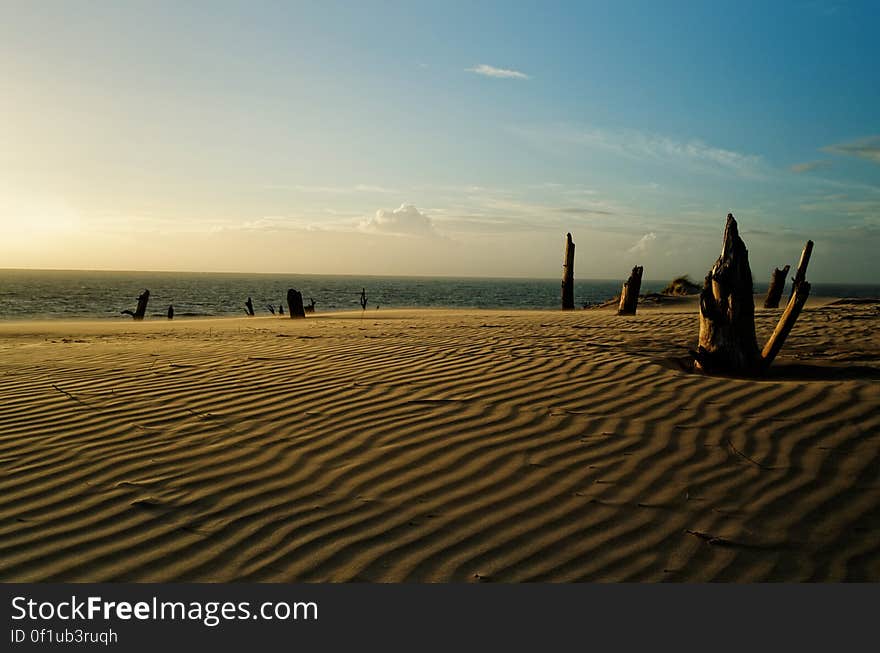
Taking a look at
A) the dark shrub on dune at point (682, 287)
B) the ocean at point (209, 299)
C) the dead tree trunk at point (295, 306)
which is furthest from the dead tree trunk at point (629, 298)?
the ocean at point (209, 299)

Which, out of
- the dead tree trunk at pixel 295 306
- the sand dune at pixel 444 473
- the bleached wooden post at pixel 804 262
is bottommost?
the sand dune at pixel 444 473

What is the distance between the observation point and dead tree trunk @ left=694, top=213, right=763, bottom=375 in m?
6.18

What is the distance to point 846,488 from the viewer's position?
3.50 metres

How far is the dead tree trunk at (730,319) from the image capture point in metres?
6.18

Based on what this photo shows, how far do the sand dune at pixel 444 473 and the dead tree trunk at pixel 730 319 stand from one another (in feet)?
1.38

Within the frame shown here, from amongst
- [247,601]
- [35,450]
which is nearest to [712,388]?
[247,601]

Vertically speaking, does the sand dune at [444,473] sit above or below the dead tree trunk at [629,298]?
below

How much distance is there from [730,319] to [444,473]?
4.08 metres

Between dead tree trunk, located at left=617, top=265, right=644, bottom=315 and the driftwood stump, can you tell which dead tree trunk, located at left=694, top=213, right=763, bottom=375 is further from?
dead tree trunk, located at left=617, top=265, right=644, bottom=315

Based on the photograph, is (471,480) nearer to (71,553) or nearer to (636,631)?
(636,631)

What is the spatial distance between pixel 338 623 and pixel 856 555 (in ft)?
8.47

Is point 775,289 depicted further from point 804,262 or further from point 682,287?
point 682,287

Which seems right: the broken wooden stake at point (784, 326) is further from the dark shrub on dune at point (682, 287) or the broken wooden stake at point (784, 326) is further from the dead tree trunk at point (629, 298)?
the dark shrub on dune at point (682, 287)

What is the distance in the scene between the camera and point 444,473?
3.84m
